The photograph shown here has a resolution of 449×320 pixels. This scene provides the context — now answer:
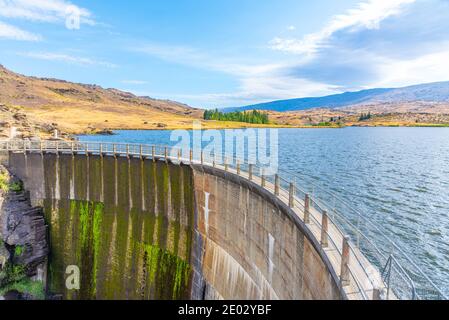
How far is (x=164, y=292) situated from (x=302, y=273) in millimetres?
15091

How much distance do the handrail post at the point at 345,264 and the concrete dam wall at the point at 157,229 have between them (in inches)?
218

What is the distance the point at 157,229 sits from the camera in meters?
25.6

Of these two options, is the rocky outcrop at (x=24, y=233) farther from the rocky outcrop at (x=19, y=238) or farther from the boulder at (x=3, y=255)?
the boulder at (x=3, y=255)

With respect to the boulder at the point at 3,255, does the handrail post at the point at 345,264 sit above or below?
above

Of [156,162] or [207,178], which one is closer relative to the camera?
[207,178]

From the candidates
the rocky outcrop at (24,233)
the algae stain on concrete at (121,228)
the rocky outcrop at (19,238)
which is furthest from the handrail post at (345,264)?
the rocky outcrop at (24,233)

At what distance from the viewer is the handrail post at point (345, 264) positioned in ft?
27.1

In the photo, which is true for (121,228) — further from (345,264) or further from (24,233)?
(345,264)

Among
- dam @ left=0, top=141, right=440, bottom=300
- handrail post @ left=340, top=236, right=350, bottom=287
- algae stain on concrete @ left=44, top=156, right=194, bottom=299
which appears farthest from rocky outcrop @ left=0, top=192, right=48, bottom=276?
handrail post @ left=340, top=236, right=350, bottom=287

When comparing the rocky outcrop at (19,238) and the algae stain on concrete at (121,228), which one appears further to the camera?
the rocky outcrop at (19,238)

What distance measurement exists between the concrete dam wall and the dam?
8 centimetres

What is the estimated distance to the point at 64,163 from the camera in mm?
29250
